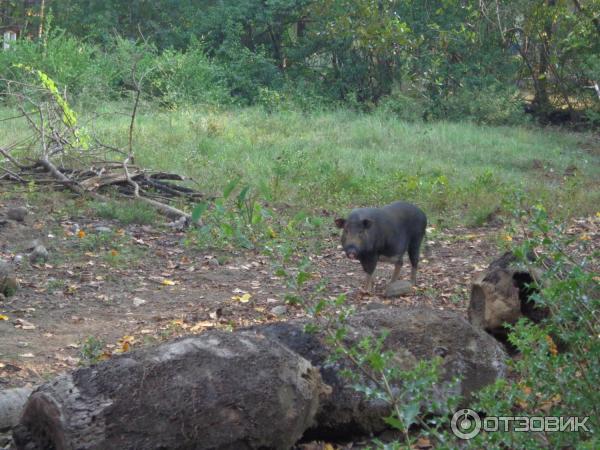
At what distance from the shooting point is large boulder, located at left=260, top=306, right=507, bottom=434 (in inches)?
167

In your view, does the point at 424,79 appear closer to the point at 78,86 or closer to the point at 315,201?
the point at 78,86

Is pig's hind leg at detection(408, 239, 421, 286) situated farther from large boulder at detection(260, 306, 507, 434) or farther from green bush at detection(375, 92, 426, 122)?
green bush at detection(375, 92, 426, 122)

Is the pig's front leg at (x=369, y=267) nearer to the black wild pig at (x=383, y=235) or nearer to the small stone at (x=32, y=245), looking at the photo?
the black wild pig at (x=383, y=235)

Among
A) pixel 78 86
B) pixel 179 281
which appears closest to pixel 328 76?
pixel 78 86

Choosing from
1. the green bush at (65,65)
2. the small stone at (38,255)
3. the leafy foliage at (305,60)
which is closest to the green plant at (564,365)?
the small stone at (38,255)

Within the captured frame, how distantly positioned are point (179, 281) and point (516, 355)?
333cm

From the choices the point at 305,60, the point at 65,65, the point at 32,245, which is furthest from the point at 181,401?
the point at 305,60

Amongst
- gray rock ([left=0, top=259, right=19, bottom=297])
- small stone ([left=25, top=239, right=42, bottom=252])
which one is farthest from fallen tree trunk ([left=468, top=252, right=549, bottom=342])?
small stone ([left=25, top=239, right=42, bottom=252])

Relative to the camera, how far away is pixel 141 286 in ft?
24.9

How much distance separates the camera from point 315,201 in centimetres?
1086

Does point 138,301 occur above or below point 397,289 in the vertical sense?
below

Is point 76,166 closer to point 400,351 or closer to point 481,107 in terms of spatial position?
point 400,351

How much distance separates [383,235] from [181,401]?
3.98 meters

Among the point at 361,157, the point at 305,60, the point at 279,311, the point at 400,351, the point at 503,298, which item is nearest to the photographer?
the point at 400,351
